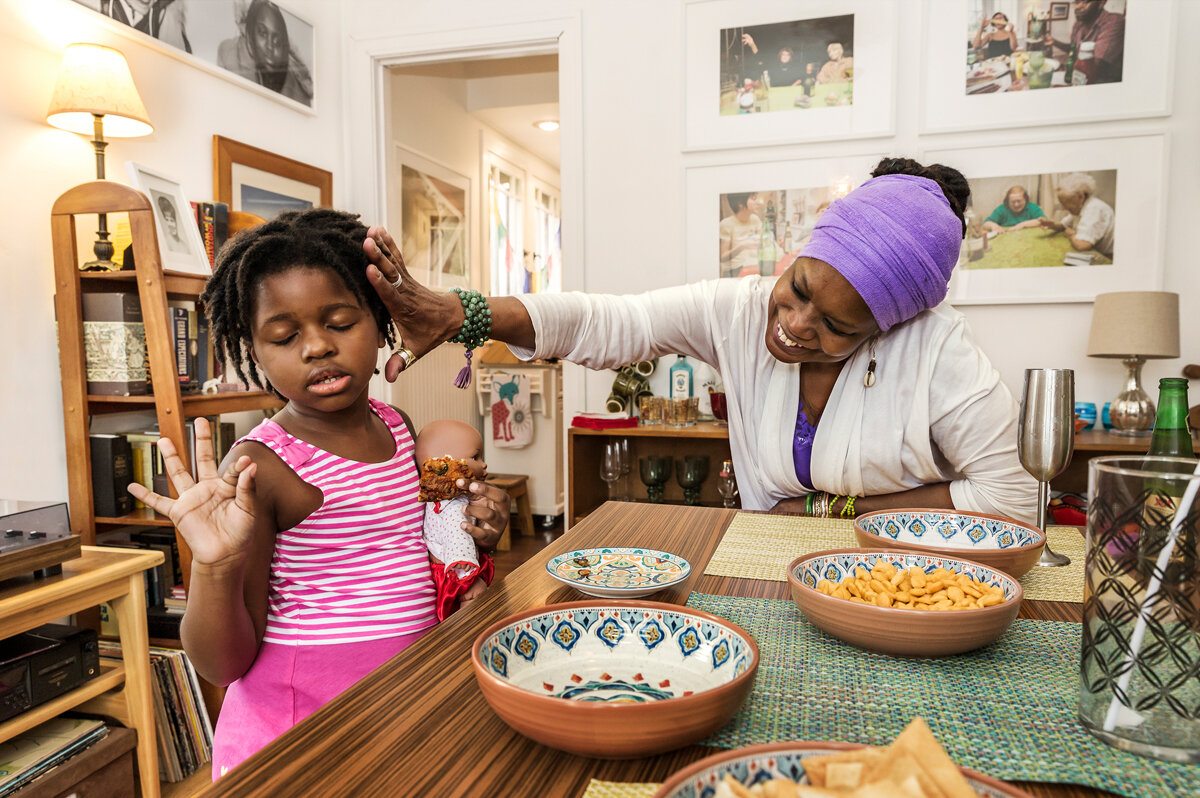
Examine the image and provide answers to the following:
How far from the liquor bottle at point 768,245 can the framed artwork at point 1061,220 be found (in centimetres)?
66

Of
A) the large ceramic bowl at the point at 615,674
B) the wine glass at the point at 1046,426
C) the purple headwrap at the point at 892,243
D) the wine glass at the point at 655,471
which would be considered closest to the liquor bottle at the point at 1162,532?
the large ceramic bowl at the point at 615,674

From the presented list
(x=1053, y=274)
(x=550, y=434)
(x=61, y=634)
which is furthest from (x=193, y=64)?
(x=1053, y=274)

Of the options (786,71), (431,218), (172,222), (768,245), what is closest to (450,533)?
(172,222)

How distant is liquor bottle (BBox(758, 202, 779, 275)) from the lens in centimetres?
329

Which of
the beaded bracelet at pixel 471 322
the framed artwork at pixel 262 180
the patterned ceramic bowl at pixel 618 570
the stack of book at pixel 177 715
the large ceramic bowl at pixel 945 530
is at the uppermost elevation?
the framed artwork at pixel 262 180

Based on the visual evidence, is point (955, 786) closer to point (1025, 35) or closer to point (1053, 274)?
point (1053, 274)

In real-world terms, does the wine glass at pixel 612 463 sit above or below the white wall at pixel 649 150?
below

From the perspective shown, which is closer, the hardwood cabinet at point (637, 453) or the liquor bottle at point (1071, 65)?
the liquor bottle at point (1071, 65)

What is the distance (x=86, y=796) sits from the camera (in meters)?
1.63

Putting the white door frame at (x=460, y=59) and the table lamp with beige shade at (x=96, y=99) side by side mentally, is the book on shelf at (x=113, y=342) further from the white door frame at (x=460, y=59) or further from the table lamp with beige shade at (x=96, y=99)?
the white door frame at (x=460, y=59)

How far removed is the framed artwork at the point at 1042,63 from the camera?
285 centimetres

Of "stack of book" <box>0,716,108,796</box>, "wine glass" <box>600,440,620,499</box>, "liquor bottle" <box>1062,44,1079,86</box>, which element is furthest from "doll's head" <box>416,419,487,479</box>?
"liquor bottle" <box>1062,44,1079,86</box>

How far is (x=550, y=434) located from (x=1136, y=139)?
10.5 feet

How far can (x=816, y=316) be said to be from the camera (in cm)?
124
